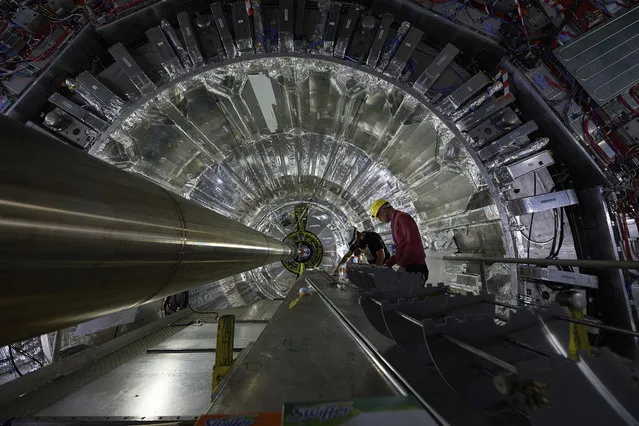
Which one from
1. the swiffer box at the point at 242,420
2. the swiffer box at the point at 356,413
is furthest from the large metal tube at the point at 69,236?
the swiffer box at the point at 356,413

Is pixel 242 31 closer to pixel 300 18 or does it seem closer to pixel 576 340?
pixel 300 18

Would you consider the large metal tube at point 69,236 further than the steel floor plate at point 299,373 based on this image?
No

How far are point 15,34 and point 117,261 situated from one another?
4599mm

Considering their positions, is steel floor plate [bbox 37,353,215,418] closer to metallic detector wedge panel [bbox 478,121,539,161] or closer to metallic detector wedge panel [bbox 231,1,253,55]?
metallic detector wedge panel [bbox 231,1,253,55]

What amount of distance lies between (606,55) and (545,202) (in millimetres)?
1854

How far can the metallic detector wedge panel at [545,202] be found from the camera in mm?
3086

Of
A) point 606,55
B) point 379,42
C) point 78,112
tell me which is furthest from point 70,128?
point 606,55

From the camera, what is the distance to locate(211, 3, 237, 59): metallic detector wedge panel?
10.3 feet

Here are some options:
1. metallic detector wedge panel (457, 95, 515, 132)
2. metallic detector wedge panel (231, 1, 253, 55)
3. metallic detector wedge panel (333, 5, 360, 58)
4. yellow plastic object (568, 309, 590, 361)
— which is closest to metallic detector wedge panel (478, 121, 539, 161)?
metallic detector wedge panel (457, 95, 515, 132)

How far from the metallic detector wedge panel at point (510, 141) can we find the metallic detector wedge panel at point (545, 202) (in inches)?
23.9

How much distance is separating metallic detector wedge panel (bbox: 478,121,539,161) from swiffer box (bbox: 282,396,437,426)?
3.22 meters

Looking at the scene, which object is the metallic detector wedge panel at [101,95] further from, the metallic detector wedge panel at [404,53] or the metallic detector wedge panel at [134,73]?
the metallic detector wedge panel at [404,53]

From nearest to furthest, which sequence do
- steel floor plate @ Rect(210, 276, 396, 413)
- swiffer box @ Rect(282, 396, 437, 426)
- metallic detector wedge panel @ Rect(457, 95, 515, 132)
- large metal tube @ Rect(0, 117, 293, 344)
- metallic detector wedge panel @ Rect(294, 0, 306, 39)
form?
1. large metal tube @ Rect(0, 117, 293, 344)
2. swiffer box @ Rect(282, 396, 437, 426)
3. steel floor plate @ Rect(210, 276, 396, 413)
4. metallic detector wedge panel @ Rect(457, 95, 515, 132)
5. metallic detector wedge panel @ Rect(294, 0, 306, 39)

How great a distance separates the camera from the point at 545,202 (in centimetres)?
312
